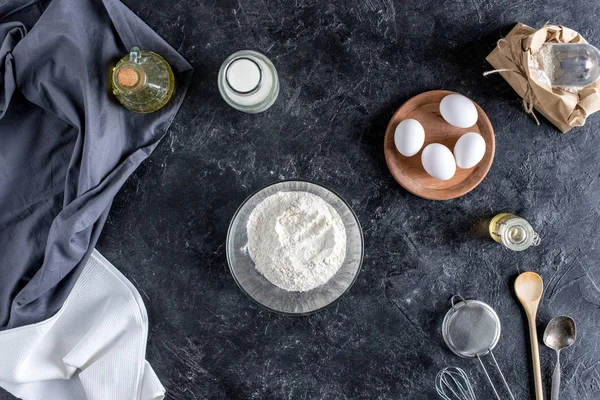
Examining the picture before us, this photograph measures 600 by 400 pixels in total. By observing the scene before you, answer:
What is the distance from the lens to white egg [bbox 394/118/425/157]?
1.11 meters

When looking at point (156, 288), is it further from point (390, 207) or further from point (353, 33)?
point (353, 33)

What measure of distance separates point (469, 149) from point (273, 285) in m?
0.47

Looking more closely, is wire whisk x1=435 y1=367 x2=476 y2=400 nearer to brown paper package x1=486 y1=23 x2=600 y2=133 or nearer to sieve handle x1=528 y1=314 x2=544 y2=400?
sieve handle x1=528 y1=314 x2=544 y2=400

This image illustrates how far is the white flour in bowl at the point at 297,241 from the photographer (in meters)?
1.07

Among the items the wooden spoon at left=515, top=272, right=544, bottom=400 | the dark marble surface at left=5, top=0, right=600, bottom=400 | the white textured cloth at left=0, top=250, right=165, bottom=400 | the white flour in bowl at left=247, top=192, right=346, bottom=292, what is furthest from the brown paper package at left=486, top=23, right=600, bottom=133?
the white textured cloth at left=0, top=250, right=165, bottom=400

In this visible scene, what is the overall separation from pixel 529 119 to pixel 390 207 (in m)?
0.34

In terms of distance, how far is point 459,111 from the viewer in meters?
1.10

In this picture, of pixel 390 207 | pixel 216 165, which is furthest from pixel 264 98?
pixel 390 207

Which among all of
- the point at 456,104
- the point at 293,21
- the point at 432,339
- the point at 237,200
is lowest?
the point at 432,339

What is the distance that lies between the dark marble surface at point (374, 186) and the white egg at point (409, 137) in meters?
0.09

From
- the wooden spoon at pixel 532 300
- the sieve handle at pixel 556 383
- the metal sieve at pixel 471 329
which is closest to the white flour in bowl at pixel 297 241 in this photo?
the metal sieve at pixel 471 329

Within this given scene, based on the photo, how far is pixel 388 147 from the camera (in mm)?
1171

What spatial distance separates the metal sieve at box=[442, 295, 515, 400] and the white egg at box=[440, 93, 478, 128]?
37cm

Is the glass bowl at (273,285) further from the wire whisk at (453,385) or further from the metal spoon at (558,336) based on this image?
the metal spoon at (558,336)
